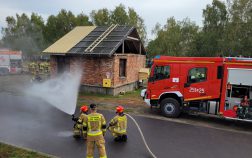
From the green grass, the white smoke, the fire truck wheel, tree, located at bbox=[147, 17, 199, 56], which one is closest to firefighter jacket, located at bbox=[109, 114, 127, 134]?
the green grass

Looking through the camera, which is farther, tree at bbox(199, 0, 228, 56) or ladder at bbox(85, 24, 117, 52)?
tree at bbox(199, 0, 228, 56)

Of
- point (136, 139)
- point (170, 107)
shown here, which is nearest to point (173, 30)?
point (170, 107)

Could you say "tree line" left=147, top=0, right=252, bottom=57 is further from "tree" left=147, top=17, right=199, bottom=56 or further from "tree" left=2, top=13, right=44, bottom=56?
"tree" left=2, top=13, right=44, bottom=56

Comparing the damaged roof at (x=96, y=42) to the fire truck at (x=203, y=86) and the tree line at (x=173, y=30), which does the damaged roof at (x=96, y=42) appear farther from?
the tree line at (x=173, y=30)

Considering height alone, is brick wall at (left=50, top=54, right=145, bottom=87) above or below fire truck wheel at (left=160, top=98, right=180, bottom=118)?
above

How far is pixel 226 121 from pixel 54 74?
1337 centimetres

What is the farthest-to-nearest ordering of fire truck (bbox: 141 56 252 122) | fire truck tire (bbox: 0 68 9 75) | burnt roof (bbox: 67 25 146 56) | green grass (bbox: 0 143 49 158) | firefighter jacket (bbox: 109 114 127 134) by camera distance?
fire truck tire (bbox: 0 68 9 75)
burnt roof (bbox: 67 25 146 56)
fire truck (bbox: 141 56 252 122)
firefighter jacket (bbox: 109 114 127 134)
green grass (bbox: 0 143 49 158)

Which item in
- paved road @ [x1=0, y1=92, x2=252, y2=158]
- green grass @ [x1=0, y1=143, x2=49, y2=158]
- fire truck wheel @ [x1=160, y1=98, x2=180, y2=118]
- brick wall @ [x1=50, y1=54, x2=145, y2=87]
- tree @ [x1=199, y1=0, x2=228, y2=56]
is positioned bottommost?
paved road @ [x1=0, y1=92, x2=252, y2=158]

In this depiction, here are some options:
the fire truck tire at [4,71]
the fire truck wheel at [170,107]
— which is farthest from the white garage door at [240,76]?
the fire truck tire at [4,71]

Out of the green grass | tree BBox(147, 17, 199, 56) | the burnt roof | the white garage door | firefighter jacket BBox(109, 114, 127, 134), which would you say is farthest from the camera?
tree BBox(147, 17, 199, 56)

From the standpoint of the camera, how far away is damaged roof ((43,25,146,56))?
16734 mm

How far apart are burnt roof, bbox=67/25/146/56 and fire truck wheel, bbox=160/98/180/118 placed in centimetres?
617

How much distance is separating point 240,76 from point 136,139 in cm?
530

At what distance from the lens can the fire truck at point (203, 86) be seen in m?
9.80
